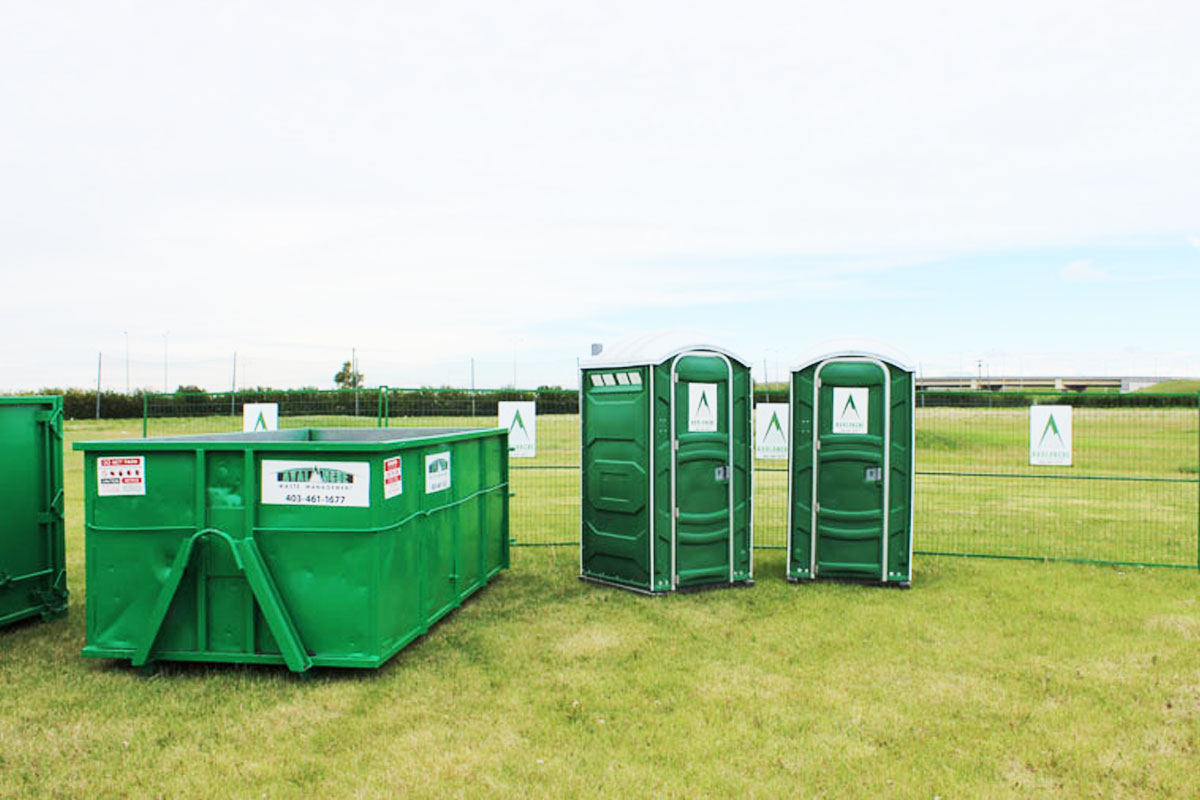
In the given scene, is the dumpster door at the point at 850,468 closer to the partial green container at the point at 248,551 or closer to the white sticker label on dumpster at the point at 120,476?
the partial green container at the point at 248,551

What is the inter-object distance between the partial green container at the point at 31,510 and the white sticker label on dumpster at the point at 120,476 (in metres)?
1.62

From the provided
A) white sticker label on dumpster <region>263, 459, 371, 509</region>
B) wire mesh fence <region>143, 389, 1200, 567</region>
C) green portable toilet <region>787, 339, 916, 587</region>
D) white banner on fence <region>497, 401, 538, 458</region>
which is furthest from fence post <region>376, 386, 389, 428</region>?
green portable toilet <region>787, 339, 916, 587</region>

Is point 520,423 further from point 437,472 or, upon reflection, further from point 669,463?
point 437,472

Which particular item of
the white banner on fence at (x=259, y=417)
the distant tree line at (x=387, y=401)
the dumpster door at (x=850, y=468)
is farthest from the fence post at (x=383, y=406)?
the dumpster door at (x=850, y=468)

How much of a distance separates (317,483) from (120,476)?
1417mm

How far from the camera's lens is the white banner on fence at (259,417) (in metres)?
12.5

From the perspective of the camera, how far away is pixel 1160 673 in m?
5.53

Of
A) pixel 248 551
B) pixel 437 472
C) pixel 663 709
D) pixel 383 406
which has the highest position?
pixel 383 406

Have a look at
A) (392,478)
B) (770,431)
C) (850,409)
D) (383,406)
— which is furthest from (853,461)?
(383,406)

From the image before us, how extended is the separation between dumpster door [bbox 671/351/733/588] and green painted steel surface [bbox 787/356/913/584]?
833 millimetres

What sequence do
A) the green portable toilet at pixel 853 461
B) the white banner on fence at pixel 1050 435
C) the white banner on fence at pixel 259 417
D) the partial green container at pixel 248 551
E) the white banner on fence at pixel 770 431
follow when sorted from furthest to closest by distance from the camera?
the white banner on fence at pixel 259 417 < the white banner on fence at pixel 770 431 < the white banner on fence at pixel 1050 435 < the green portable toilet at pixel 853 461 < the partial green container at pixel 248 551

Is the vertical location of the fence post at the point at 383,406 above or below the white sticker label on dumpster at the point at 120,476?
above

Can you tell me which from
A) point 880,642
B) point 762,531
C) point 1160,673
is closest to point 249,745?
point 880,642

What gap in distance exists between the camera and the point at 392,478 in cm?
553
